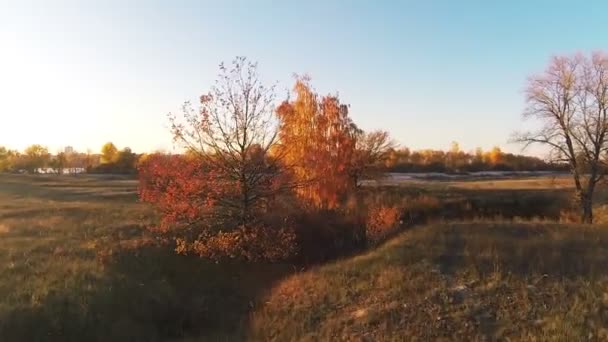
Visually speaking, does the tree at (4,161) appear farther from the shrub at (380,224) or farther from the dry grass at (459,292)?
the dry grass at (459,292)

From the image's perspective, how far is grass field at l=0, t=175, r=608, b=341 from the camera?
1695 cm

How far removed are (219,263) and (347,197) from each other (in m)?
23.8

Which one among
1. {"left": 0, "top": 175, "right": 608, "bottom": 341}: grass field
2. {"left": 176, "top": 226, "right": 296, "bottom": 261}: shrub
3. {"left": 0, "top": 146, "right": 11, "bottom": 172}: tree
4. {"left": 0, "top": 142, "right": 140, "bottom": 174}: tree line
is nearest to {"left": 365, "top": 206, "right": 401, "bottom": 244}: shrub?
{"left": 0, "top": 175, "right": 608, "bottom": 341}: grass field

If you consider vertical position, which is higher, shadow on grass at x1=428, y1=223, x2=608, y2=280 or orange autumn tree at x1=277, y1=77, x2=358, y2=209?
orange autumn tree at x1=277, y1=77, x2=358, y2=209

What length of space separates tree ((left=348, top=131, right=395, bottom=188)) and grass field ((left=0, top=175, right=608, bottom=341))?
111 ft

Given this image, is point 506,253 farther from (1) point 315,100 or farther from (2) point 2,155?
(2) point 2,155

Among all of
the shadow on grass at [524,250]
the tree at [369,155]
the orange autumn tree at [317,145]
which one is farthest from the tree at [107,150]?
the shadow on grass at [524,250]

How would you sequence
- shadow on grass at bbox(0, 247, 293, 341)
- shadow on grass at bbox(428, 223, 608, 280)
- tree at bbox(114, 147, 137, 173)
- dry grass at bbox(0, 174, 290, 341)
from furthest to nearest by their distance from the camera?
tree at bbox(114, 147, 137, 173) < shadow on grass at bbox(428, 223, 608, 280) < dry grass at bbox(0, 174, 290, 341) < shadow on grass at bbox(0, 247, 293, 341)

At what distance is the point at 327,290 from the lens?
21.6 m

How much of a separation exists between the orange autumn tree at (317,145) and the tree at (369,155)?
652 cm

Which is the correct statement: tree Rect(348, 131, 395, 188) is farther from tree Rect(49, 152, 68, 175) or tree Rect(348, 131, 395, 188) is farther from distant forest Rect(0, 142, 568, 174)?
Result: tree Rect(49, 152, 68, 175)

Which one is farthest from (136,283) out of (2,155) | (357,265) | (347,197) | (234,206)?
(2,155)

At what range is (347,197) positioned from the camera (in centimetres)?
5003

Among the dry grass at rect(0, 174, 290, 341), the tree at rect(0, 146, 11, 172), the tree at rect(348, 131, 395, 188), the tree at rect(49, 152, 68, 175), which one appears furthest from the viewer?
the tree at rect(49, 152, 68, 175)
